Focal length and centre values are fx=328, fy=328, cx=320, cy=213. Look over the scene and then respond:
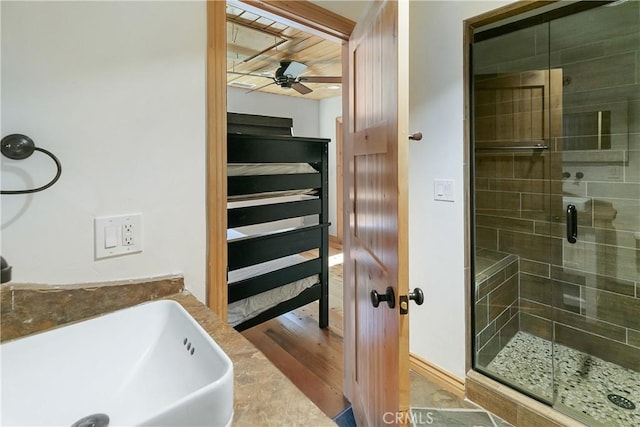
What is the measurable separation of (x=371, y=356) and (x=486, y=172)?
1.49m

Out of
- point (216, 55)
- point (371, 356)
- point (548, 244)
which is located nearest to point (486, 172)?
point (548, 244)

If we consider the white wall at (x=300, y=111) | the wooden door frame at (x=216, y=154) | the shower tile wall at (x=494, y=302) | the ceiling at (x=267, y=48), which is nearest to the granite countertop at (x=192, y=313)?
the wooden door frame at (x=216, y=154)

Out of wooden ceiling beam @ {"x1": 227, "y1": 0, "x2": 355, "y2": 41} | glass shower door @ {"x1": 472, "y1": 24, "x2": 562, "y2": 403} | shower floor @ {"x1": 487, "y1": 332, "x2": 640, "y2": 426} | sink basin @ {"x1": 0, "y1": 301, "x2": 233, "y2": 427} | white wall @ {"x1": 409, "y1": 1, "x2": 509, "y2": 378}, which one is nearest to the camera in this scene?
sink basin @ {"x1": 0, "y1": 301, "x2": 233, "y2": 427}

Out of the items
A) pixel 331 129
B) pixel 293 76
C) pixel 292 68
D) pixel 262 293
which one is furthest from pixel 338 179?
pixel 262 293

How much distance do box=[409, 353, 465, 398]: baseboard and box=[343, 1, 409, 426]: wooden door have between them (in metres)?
0.48

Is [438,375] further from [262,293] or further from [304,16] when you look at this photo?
[304,16]

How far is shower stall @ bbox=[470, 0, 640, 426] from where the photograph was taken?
182cm

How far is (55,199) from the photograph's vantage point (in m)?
0.85

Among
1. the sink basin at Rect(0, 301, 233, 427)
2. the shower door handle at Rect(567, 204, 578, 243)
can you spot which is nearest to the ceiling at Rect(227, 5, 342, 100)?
the sink basin at Rect(0, 301, 233, 427)

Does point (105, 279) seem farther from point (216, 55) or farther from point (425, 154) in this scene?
point (425, 154)

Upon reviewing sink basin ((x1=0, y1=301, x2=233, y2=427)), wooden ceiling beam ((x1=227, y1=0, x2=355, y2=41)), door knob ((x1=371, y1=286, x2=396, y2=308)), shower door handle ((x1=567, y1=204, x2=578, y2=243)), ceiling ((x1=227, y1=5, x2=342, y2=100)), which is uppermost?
ceiling ((x1=227, y1=5, x2=342, y2=100))

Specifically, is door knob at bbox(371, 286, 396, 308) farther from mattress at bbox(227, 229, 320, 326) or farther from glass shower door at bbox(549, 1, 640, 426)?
glass shower door at bbox(549, 1, 640, 426)

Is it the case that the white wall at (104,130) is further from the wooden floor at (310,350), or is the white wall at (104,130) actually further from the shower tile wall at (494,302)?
the shower tile wall at (494,302)

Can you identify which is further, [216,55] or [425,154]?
[425,154]
